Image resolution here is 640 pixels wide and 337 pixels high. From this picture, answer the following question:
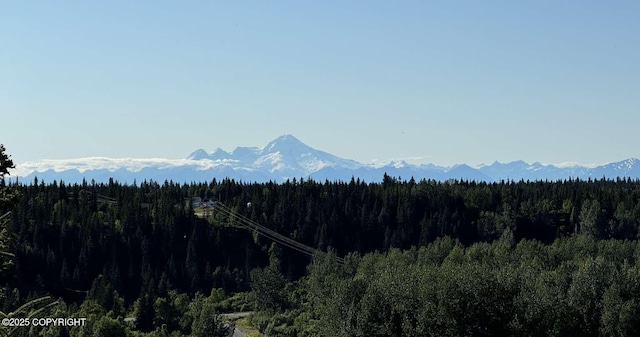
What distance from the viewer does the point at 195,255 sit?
634 feet

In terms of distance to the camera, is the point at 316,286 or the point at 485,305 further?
the point at 316,286

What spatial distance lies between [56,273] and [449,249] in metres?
88.3

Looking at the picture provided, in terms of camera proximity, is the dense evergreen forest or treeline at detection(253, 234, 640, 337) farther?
the dense evergreen forest

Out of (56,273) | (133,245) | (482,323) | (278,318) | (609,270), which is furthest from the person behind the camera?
(133,245)

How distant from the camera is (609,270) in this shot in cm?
11500

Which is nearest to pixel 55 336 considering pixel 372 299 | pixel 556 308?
pixel 372 299

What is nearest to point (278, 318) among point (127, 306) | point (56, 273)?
point (127, 306)

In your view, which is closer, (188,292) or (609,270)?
(609,270)

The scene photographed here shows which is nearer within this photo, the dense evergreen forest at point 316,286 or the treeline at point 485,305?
the treeline at point 485,305

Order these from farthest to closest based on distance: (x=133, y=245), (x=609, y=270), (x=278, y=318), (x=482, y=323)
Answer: (x=133, y=245)
(x=278, y=318)
(x=609, y=270)
(x=482, y=323)

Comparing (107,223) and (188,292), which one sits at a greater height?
(107,223)

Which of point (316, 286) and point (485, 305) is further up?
point (485, 305)

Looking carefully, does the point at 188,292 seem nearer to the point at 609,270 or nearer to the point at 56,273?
the point at 56,273

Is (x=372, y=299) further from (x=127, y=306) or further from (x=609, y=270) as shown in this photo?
(x=127, y=306)
